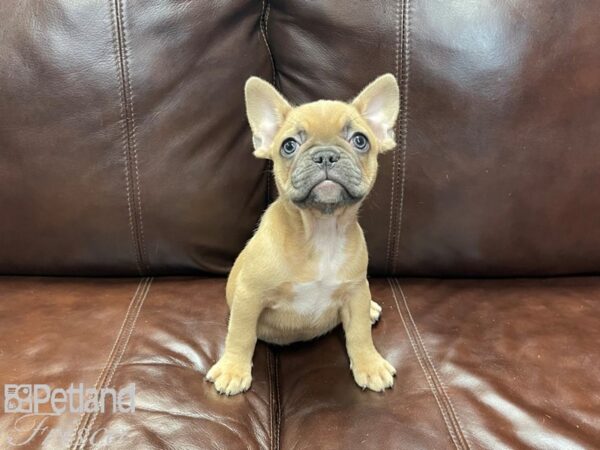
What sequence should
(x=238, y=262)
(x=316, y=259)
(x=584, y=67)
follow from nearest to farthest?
(x=316, y=259)
(x=238, y=262)
(x=584, y=67)

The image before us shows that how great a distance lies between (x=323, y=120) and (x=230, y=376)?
19.1 inches

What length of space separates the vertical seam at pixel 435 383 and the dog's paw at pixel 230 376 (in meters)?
0.33

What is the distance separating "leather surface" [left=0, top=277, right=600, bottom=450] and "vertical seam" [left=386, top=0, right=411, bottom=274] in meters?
0.11

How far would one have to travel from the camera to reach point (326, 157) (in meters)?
0.92

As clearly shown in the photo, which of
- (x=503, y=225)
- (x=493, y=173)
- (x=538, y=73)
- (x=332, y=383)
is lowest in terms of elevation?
(x=332, y=383)

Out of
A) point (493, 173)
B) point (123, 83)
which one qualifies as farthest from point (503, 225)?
point (123, 83)

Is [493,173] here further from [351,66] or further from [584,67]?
[351,66]

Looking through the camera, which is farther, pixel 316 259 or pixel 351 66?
pixel 351 66

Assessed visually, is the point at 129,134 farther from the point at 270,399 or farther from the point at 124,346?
the point at 270,399

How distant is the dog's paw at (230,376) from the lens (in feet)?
3.24

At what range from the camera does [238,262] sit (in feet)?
3.69

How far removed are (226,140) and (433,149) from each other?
0.47m

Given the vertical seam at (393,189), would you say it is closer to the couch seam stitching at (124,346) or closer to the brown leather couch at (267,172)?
the brown leather couch at (267,172)

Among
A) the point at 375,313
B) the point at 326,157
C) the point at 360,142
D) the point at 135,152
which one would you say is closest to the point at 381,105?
the point at 360,142
